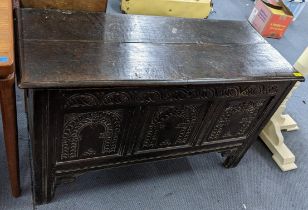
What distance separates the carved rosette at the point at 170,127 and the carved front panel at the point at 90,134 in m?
0.12

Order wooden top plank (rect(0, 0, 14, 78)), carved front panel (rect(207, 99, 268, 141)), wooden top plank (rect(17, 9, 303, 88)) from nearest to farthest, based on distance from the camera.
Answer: wooden top plank (rect(0, 0, 14, 78)), wooden top plank (rect(17, 9, 303, 88)), carved front panel (rect(207, 99, 268, 141))

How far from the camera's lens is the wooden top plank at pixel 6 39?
764 millimetres

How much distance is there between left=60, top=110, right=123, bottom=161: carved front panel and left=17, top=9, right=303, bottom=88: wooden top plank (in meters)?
0.15

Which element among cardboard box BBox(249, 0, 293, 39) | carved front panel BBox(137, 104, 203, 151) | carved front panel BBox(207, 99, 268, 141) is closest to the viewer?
carved front panel BBox(137, 104, 203, 151)

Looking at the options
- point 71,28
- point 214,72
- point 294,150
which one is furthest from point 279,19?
point 71,28

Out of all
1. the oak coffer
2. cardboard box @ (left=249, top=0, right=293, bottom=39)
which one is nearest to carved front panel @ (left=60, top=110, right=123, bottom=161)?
the oak coffer

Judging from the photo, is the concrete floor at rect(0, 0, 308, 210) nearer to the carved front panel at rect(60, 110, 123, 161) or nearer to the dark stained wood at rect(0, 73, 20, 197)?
the dark stained wood at rect(0, 73, 20, 197)

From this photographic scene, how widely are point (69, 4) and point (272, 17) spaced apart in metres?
1.87

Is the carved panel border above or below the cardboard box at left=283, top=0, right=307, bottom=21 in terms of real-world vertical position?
above

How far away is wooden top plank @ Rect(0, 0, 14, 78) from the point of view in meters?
0.76

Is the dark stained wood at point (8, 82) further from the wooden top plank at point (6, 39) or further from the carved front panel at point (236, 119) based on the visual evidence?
the carved front panel at point (236, 119)

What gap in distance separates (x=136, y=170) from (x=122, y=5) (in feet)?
4.59

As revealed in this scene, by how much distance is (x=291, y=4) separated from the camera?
2.86m

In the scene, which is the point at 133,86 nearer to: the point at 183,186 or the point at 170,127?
the point at 170,127
